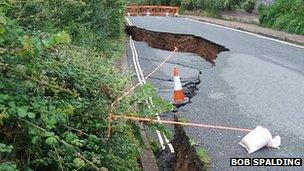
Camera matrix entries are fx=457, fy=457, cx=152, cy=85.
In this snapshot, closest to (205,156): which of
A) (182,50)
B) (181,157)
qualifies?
(181,157)

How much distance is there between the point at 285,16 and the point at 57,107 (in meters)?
20.3

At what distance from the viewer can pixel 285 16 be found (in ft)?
74.5

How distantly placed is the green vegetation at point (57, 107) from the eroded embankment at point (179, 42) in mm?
11200

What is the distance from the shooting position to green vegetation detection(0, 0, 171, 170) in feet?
12.2

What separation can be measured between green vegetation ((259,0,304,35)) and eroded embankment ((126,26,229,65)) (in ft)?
15.3

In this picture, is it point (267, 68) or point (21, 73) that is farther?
point (267, 68)

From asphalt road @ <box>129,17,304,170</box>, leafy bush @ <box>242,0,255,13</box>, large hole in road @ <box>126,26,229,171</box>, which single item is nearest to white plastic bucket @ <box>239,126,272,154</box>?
asphalt road @ <box>129,17,304,170</box>

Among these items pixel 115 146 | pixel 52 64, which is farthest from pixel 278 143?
pixel 52 64

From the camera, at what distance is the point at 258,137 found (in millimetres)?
6309

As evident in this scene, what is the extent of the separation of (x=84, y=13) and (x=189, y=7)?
32.5 metres

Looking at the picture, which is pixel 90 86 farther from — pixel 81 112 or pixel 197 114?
pixel 197 114

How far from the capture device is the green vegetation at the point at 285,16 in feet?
68.7

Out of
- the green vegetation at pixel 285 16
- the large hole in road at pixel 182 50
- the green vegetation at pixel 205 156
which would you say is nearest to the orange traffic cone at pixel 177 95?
the large hole in road at pixel 182 50

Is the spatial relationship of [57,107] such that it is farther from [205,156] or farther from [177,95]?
[177,95]
